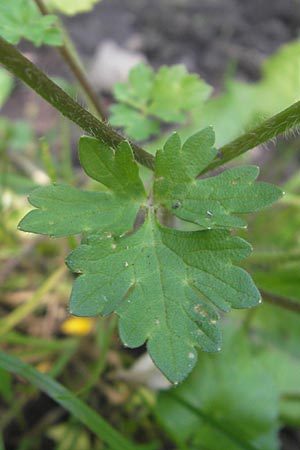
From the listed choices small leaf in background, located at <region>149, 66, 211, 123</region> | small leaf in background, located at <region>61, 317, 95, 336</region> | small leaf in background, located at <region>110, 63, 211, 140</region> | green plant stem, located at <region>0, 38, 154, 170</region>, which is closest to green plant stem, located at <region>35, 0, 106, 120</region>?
small leaf in background, located at <region>110, 63, 211, 140</region>

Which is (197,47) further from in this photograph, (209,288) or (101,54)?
(209,288)

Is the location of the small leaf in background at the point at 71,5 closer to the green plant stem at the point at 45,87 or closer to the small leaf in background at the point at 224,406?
the green plant stem at the point at 45,87

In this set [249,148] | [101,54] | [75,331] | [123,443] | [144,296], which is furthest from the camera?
[101,54]

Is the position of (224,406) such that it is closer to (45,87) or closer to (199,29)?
(45,87)

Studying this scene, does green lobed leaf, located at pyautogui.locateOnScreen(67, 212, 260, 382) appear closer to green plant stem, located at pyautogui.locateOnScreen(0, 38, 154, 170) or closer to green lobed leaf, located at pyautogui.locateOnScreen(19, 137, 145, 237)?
green lobed leaf, located at pyautogui.locateOnScreen(19, 137, 145, 237)

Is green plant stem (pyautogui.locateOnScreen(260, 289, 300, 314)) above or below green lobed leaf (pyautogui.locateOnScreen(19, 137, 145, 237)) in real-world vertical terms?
below

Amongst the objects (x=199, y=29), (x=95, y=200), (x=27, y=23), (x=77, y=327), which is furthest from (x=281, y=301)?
(x=199, y=29)

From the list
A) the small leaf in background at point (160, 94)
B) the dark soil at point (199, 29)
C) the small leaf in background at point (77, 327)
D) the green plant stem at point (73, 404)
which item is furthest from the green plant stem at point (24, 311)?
the dark soil at point (199, 29)

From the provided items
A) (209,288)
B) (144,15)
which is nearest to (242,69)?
(144,15)
